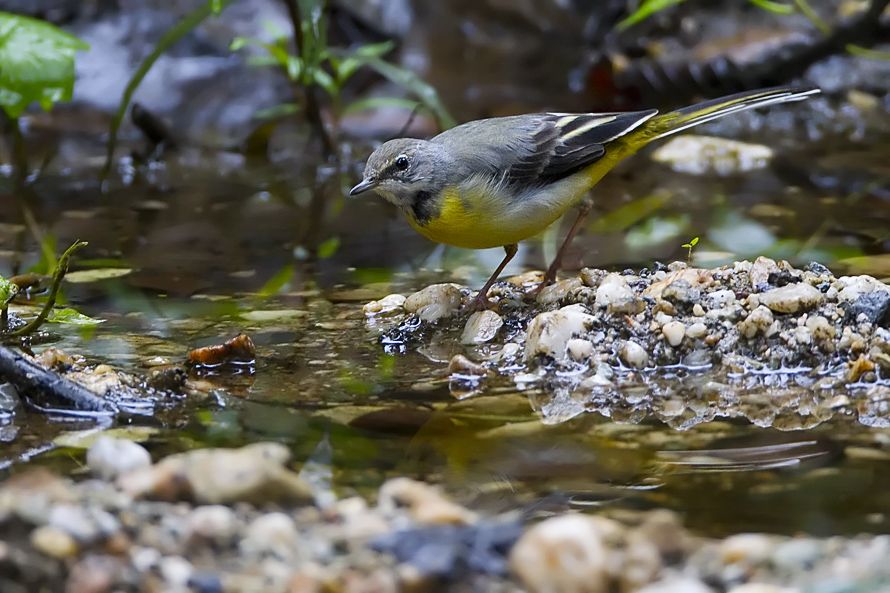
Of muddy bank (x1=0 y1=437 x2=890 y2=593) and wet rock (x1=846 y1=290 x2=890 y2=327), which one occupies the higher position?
wet rock (x1=846 y1=290 x2=890 y2=327)

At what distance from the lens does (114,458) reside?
2.97 metres

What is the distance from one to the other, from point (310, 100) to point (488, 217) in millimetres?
3896

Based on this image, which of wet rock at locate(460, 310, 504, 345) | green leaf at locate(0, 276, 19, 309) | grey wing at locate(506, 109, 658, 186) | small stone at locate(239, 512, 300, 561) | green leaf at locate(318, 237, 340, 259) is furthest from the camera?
green leaf at locate(318, 237, 340, 259)

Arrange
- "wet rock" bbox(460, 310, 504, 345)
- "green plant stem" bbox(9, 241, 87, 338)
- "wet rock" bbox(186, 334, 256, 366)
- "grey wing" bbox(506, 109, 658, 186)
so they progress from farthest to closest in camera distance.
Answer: "grey wing" bbox(506, 109, 658, 186) < "wet rock" bbox(460, 310, 504, 345) < "wet rock" bbox(186, 334, 256, 366) < "green plant stem" bbox(9, 241, 87, 338)

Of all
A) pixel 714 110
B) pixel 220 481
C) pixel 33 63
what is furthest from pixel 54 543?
pixel 33 63

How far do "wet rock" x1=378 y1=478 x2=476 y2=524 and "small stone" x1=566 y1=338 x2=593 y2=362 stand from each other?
3.98ft

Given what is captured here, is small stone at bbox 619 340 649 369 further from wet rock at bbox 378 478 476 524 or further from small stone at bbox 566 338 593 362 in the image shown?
wet rock at bbox 378 478 476 524

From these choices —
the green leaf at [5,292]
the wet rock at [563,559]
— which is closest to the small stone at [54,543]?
the wet rock at [563,559]

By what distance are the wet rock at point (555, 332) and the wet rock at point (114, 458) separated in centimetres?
160

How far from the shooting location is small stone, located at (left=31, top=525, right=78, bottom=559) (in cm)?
252

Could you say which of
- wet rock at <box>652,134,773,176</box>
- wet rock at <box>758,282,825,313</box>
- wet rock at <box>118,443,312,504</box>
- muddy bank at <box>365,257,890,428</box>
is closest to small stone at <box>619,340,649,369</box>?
muddy bank at <box>365,257,890,428</box>

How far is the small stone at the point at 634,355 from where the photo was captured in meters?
4.02

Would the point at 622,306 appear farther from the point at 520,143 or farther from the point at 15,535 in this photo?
the point at 15,535

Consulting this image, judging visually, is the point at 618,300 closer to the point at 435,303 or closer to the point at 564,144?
the point at 435,303
